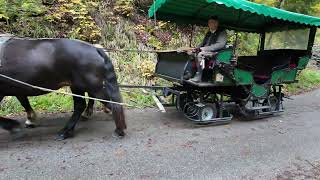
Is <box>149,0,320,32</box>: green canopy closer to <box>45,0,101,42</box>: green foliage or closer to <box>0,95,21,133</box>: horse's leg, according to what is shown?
<box>45,0,101,42</box>: green foliage

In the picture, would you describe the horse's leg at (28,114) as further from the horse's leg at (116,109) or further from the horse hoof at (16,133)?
the horse's leg at (116,109)

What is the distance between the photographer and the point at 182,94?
7.39m

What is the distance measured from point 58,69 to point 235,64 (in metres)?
3.33

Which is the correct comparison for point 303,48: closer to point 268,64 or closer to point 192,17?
point 268,64

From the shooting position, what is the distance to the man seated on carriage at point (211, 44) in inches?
264

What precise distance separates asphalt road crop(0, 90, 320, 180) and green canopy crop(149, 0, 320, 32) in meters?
2.16

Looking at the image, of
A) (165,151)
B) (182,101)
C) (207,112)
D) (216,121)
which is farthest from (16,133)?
(216,121)

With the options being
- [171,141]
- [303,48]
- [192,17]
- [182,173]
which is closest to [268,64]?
[303,48]

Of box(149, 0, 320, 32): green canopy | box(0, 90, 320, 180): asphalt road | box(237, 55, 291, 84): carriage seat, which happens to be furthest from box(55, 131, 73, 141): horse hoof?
box(237, 55, 291, 84): carriage seat

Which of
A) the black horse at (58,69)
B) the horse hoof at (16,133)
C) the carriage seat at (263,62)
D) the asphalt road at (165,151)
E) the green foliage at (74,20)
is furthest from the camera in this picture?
→ the green foliage at (74,20)

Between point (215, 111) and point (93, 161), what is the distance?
301cm

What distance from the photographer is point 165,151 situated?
5551mm

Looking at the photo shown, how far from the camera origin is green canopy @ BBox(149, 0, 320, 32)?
6680mm

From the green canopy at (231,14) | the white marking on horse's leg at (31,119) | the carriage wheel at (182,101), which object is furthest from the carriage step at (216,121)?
the white marking on horse's leg at (31,119)
